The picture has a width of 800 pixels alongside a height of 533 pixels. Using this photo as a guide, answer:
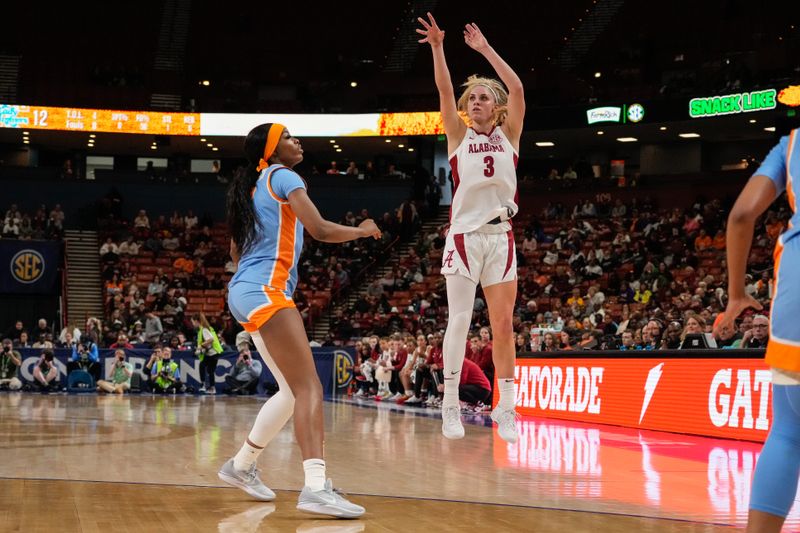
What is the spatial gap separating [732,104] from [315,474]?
25.6 m

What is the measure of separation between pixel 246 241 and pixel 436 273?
84.1 ft

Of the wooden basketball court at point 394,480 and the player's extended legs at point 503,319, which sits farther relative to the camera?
the player's extended legs at point 503,319

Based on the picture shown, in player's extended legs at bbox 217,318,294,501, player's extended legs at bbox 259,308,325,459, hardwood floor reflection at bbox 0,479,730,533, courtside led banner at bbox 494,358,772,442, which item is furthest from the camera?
courtside led banner at bbox 494,358,772,442

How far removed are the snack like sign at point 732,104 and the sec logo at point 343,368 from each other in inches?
524

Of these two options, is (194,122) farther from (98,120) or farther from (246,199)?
(246,199)

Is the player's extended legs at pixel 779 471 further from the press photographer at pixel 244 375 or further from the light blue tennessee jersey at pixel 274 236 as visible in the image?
the press photographer at pixel 244 375

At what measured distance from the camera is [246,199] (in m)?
5.62

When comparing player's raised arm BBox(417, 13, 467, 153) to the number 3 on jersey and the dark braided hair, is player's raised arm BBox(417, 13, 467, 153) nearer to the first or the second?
the number 3 on jersey

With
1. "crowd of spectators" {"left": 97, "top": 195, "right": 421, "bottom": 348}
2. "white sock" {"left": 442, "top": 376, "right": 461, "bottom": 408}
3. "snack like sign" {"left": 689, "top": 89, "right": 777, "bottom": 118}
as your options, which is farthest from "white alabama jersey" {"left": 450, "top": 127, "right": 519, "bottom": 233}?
"snack like sign" {"left": 689, "top": 89, "right": 777, "bottom": 118}

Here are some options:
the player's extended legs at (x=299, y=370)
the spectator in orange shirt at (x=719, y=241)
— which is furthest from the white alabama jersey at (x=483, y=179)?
the spectator in orange shirt at (x=719, y=241)

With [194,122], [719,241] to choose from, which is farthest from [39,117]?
[719,241]

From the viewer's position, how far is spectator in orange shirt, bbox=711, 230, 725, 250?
2547 centimetres

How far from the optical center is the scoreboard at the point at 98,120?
3650cm

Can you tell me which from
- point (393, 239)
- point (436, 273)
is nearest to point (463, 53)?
point (393, 239)
